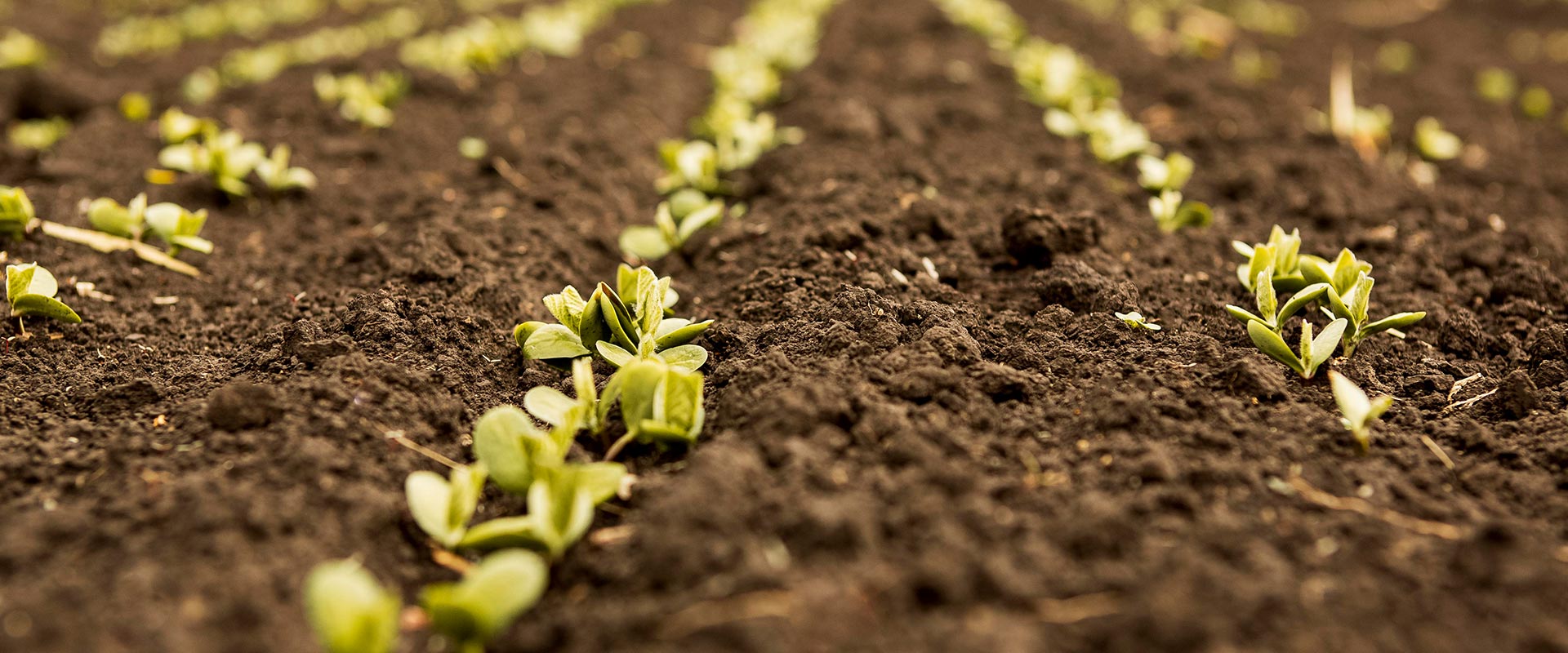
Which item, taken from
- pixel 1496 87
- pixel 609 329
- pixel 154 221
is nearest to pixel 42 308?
pixel 154 221

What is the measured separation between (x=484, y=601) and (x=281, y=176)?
99.8 inches

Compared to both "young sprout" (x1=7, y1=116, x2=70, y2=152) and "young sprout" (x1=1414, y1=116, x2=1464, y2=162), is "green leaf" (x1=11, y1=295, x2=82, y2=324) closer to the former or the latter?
"young sprout" (x1=7, y1=116, x2=70, y2=152)

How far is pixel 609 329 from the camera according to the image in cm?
229

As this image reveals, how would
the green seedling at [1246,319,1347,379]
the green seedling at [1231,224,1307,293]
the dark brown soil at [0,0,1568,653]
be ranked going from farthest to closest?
1. the green seedling at [1231,224,1307,293]
2. the green seedling at [1246,319,1347,379]
3. the dark brown soil at [0,0,1568,653]

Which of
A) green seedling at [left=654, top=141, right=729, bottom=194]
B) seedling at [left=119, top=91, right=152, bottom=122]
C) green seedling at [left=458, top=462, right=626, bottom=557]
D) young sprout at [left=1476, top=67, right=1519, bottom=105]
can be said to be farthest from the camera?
young sprout at [left=1476, top=67, right=1519, bottom=105]

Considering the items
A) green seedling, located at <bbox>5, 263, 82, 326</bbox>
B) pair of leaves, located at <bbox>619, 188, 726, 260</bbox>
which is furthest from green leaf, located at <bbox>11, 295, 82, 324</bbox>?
pair of leaves, located at <bbox>619, 188, 726, 260</bbox>

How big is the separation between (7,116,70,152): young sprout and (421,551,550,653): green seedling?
341cm

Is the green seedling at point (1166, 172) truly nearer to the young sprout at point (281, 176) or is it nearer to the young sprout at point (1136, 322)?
the young sprout at point (1136, 322)

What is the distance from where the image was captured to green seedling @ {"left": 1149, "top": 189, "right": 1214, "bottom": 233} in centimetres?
312

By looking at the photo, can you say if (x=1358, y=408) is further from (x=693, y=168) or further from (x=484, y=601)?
(x=693, y=168)

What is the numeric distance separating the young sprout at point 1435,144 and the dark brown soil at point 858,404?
0.39 ft

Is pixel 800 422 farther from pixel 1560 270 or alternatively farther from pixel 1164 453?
pixel 1560 270

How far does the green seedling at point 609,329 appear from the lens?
222 cm

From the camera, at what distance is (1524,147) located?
4.42 metres
